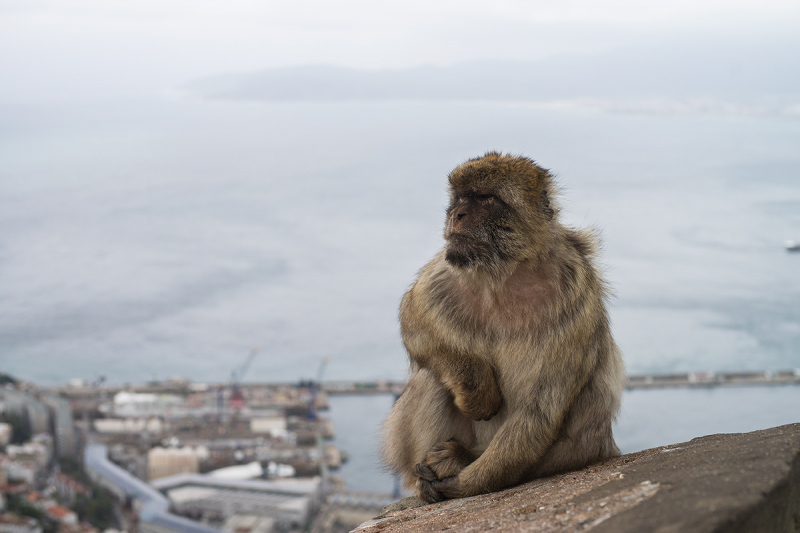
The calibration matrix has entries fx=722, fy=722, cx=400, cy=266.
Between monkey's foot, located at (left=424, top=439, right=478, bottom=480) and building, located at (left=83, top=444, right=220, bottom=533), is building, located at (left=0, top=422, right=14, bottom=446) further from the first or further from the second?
monkey's foot, located at (left=424, top=439, right=478, bottom=480)

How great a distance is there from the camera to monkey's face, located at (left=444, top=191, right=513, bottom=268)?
6.64 feet

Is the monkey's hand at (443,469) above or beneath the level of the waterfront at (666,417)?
above

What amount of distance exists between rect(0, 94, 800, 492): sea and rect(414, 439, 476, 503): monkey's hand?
726 millimetres

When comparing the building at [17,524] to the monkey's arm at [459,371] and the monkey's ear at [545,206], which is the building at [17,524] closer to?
the monkey's arm at [459,371]

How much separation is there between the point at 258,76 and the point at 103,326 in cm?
4622

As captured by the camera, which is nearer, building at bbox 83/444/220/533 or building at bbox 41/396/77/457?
building at bbox 83/444/220/533

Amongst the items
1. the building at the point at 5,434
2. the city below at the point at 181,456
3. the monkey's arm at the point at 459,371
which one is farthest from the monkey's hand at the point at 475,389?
the building at the point at 5,434

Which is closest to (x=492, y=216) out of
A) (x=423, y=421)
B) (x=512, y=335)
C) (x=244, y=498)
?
(x=512, y=335)

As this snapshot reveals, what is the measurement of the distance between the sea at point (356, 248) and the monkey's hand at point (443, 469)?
73cm

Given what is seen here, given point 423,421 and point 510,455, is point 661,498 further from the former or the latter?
point 423,421

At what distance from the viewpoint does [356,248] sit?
1325 inches

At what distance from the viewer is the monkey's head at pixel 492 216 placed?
2.03m

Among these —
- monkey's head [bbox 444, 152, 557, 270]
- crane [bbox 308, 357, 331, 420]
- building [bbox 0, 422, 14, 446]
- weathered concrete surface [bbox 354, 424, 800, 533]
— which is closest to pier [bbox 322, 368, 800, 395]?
crane [bbox 308, 357, 331, 420]

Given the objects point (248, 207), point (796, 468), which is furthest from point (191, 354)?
point (796, 468)
